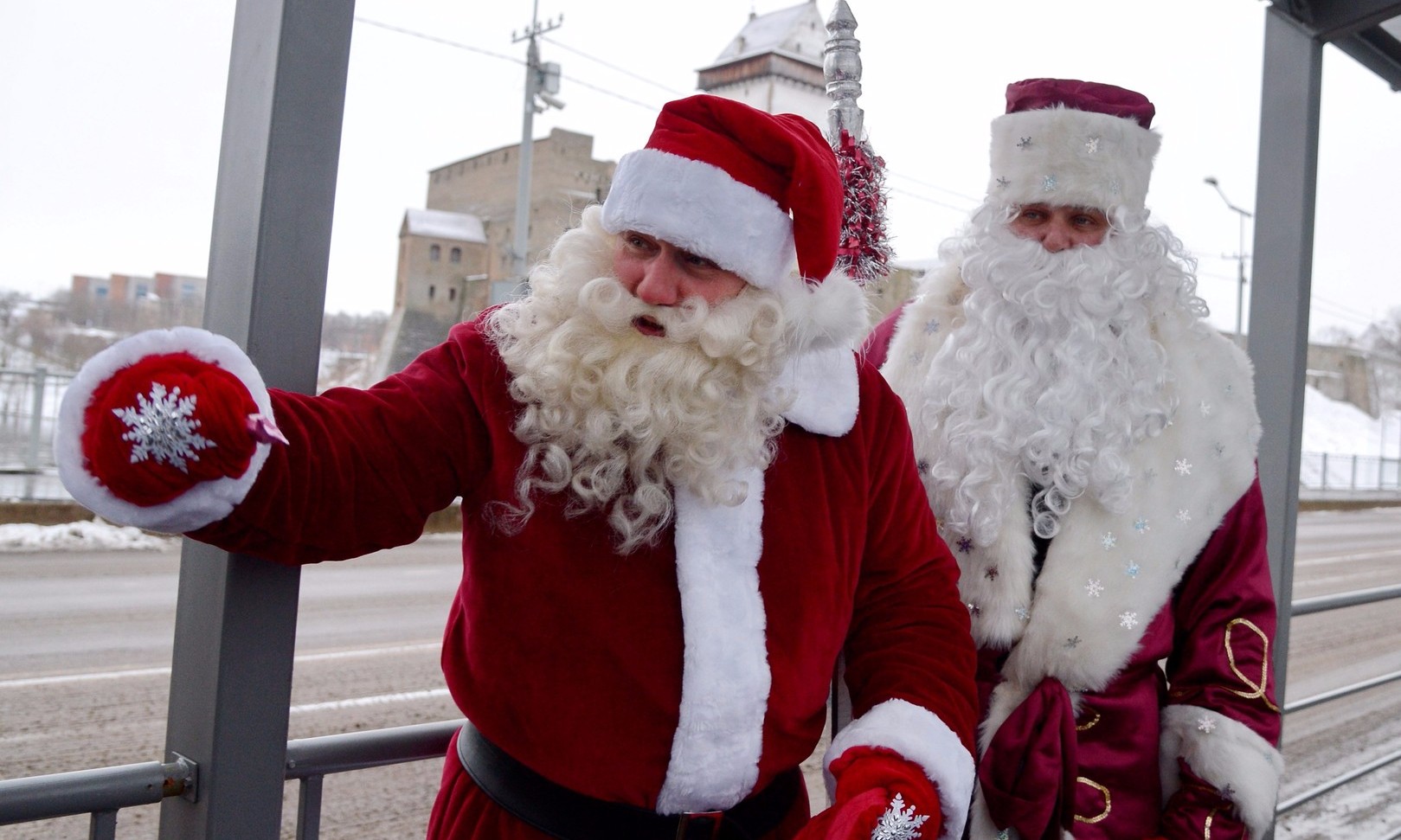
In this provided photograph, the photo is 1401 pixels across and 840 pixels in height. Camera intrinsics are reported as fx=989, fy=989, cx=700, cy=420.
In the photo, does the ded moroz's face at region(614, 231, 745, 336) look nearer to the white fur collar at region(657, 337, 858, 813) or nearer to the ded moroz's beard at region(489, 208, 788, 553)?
the ded moroz's beard at region(489, 208, 788, 553)

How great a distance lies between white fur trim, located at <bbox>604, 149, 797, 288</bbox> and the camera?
1.41 m

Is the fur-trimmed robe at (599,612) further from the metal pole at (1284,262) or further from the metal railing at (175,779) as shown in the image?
the metal pole at (1284,262)

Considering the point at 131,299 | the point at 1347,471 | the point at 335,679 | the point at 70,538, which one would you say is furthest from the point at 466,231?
the point at 131,299

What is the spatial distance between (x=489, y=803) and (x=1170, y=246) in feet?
5.65

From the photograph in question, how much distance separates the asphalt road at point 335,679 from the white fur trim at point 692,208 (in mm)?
3202

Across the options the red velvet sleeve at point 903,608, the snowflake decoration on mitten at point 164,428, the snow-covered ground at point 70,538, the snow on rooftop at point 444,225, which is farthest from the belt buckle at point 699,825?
the snow on rooftop at point 444,225

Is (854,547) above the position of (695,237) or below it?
below

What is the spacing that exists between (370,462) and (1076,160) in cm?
150

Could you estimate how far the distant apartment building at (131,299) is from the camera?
5.00ft

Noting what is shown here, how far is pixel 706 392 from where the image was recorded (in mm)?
1385

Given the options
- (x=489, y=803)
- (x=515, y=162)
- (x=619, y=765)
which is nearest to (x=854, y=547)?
(x=619, y=765)

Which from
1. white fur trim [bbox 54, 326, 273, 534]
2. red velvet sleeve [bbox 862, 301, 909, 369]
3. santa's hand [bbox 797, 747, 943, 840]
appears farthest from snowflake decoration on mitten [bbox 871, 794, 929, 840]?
red velvet sleeve [bbox 862, 301, 909, 369]

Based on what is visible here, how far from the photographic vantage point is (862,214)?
193 cm

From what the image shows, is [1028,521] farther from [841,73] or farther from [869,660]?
[841,73]
